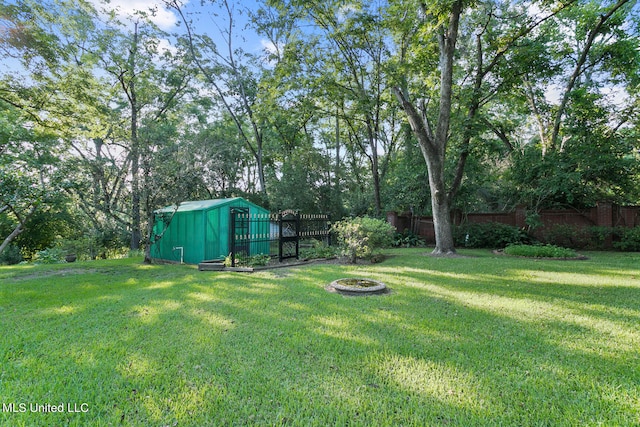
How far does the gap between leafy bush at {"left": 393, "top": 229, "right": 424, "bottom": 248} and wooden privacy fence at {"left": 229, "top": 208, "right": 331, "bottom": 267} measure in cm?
413

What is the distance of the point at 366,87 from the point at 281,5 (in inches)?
186

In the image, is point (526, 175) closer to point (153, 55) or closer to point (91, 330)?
point (91, 330)

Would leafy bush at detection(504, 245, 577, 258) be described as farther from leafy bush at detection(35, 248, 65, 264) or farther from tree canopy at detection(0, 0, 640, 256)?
leafy bush at detection(35, 248, 65, 264)

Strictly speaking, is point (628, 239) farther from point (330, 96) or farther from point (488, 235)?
point (330, 96)

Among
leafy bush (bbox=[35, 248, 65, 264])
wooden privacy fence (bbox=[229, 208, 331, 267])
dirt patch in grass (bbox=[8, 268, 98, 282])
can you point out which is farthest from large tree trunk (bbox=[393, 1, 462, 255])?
leafy bush (bbox=[35, 248, 65, 264])

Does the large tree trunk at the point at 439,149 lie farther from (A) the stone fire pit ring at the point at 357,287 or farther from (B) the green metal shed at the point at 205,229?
(B) the green metal shed at the point at 205,229

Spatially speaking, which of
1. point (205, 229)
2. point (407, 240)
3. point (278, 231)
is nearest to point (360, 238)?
point (278, 231)

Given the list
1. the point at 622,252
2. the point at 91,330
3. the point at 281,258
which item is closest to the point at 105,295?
the point at 91,330

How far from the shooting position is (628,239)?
949 cm

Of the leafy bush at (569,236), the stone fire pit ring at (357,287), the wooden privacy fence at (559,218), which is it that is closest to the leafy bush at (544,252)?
the leafy bush at (569,236)

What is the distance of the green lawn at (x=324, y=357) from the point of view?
184 cm

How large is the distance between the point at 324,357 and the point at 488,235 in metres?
11.0

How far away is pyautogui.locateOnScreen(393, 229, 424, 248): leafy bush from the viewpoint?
505 inches

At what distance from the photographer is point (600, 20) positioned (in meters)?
10.0
